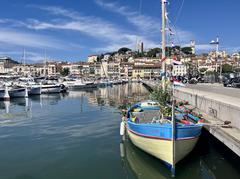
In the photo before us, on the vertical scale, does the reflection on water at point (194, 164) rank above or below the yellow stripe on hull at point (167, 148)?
below

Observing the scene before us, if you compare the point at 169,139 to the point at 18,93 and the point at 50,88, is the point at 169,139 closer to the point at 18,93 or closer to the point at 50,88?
the point at 18,93

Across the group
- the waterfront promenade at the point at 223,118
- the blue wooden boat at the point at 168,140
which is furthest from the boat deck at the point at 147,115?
the blue wooden boat at the point at 168,140

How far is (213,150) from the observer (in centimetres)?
1559

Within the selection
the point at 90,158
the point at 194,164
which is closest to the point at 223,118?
the point at 194,164

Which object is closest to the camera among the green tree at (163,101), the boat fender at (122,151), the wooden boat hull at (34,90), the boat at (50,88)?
the green tree at (163,101)

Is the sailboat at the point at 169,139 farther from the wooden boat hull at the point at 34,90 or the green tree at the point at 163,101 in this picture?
the wooden boat hull at the point at 34,90

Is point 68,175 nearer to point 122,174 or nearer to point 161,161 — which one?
point 122,174

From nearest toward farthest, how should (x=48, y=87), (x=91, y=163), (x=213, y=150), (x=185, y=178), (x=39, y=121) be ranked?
(x=185, y=178) < (x=91, y=163) < (x=213, y=150) < (x=39, y=121) < (x=48, y=87)

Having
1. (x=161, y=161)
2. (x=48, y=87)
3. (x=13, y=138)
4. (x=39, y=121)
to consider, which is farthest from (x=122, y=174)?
(x=48, y=87)

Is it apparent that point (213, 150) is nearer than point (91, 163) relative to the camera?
No

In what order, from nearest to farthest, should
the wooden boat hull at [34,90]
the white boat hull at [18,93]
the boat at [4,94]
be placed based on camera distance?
the boat at [4,94] < the white boat hull at [18,93] < the wooden boat hull at [34,90]

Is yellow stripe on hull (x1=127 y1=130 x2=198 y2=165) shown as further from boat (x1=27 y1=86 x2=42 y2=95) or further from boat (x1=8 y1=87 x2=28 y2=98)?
boat (x1=27 y1=86 x2=42 y2=95)

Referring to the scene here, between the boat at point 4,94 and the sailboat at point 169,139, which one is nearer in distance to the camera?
the sailboat at point 169,139

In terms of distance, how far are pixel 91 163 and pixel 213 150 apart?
6237 millimetres
